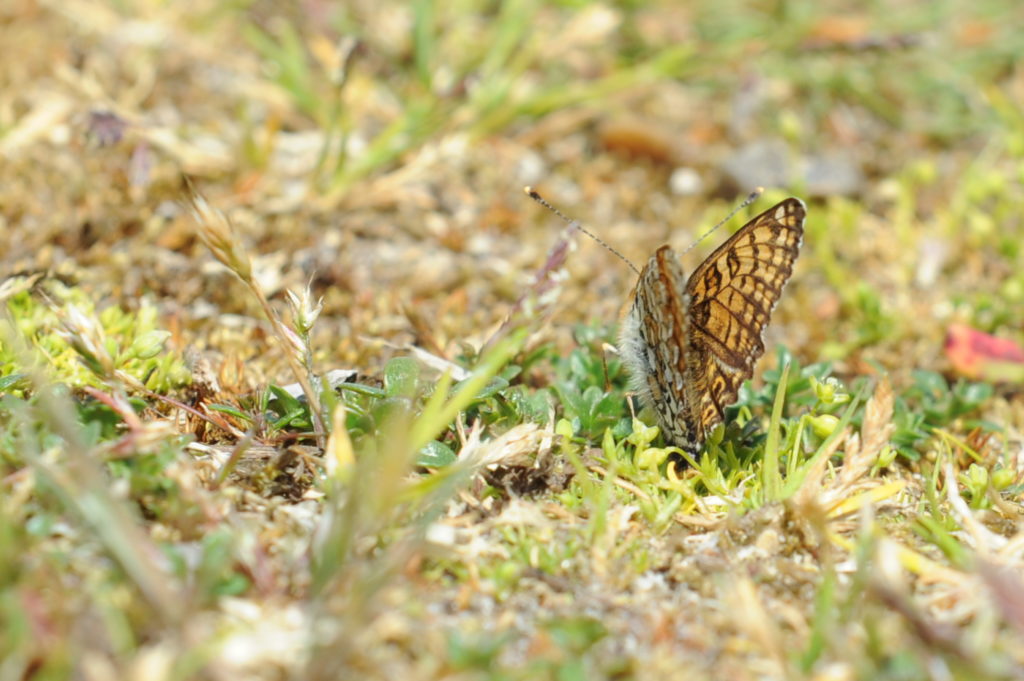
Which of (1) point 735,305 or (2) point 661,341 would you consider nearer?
(2) point 661,341

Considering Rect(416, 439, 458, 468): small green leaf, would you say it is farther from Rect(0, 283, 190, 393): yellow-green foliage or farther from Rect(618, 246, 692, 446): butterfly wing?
Rect(0, 283, 190, 393): yellow-green foliage

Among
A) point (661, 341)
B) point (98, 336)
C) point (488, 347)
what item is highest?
point (98, 336)

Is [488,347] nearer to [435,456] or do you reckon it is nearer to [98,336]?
[435,456]

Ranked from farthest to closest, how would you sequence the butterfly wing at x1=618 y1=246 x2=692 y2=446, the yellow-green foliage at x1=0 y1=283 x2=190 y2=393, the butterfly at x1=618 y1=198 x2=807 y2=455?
the yellow-green foliage at x1=0 y1=283 x2=190 y2=393 < the butterfly at x1=618 y1=198 x2=807 y2=455 < the butterfly wing at x1=618 y1=246 x2=692 y2=446

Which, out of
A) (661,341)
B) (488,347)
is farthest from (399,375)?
(661,341)

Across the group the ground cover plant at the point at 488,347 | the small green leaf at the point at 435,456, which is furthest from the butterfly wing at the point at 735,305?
the small green leaf at the point at 435,456

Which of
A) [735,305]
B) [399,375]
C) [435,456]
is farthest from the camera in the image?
[735,305]

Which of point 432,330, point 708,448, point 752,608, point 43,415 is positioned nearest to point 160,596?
point 43,415

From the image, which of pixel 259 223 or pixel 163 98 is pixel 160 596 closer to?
pixel 259 223

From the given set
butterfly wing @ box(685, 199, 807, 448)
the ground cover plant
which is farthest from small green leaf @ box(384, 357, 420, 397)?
butterfly wing @ box(685, 199, 807, 448)
